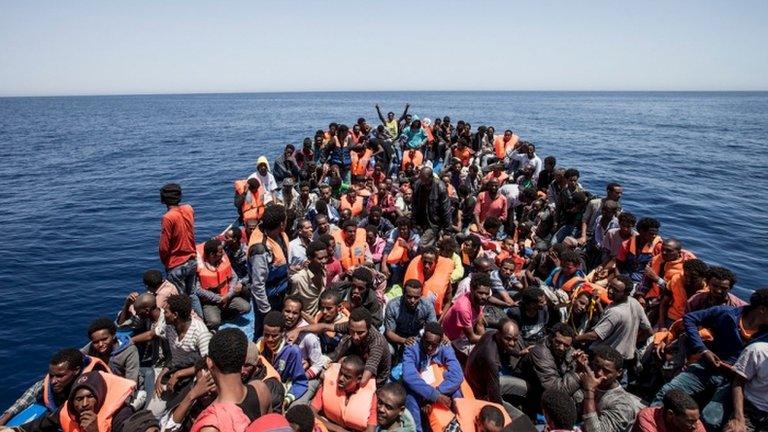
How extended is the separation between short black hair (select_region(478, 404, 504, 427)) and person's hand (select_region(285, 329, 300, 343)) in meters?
2.41

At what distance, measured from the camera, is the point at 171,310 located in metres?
4.91

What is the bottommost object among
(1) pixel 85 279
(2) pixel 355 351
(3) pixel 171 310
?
(1) pixel 85 279

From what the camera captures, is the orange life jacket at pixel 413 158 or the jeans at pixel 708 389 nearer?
the jeans at pixel 708 389

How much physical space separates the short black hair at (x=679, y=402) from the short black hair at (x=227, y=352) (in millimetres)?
3756

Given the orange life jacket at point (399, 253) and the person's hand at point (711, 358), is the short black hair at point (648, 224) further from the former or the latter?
the orange life jacket at point (399, 253)

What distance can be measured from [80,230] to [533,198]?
1909cm

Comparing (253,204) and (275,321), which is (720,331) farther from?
(253,204)

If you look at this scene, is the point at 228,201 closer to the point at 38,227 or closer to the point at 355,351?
the point at 38,227

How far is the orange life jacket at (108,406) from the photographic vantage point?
4.14m

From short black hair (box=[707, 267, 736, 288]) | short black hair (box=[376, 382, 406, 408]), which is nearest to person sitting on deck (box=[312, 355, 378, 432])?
short black hair (box=[376, 382, 406, 408])

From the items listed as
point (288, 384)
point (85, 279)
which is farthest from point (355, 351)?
point (85, 279)

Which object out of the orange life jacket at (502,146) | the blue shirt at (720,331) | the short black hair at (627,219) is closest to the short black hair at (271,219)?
the blue shirt at (720,331)

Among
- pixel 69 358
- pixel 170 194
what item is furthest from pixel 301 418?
pixel 170 194

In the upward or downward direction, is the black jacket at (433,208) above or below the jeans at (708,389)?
above
